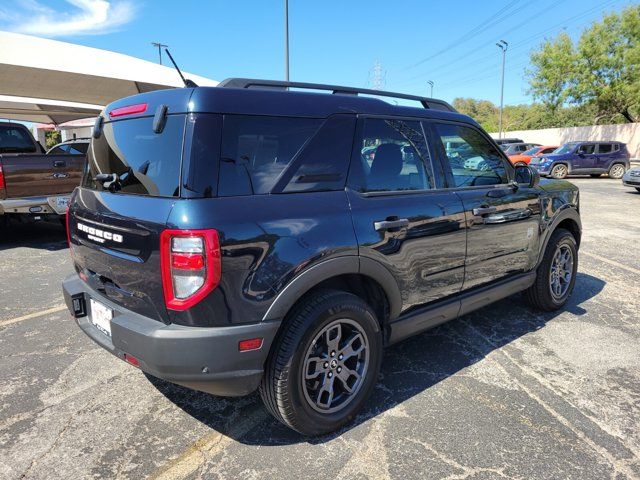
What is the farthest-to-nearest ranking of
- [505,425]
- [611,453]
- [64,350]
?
1. [64,350]
2. [505,425]
3. [611,453]

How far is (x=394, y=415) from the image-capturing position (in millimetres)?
2773

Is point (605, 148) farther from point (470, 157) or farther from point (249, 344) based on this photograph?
point (249, 344)

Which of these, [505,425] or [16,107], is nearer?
[505,425]

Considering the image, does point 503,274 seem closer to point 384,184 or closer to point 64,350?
point 384,184

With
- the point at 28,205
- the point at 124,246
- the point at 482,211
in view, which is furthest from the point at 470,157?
the point at 28,205

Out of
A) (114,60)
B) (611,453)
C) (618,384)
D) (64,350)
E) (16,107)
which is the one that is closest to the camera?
(611,453)

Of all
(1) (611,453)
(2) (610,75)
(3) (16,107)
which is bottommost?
(1) (611,453)

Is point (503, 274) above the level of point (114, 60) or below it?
below

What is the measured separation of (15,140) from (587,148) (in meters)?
21.7

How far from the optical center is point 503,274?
375 cm

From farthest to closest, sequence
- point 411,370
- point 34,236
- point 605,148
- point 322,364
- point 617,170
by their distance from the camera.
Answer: point 617,170
point 605,148
point 34,236
point 411,370
point 322,364

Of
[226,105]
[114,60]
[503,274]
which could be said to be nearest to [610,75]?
[114,60]

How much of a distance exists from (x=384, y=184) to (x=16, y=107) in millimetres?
22286

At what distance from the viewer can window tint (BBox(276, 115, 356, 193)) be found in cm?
244
